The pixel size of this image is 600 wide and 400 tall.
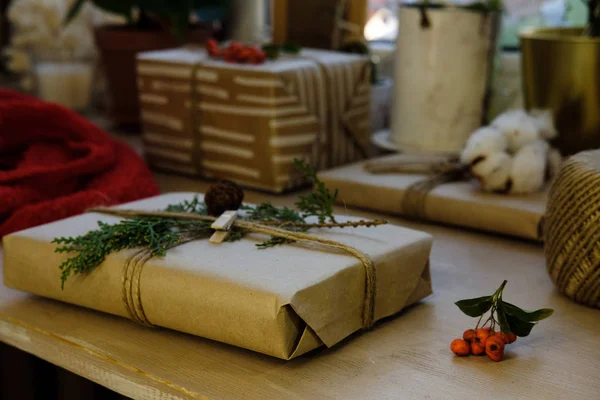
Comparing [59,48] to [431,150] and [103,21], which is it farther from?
[431,150]

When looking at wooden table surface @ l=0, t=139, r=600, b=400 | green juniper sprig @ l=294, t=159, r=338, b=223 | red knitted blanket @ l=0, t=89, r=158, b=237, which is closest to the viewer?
wooden table surface @ l=0, t=139, r=600, b=400

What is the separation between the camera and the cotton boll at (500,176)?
32.6 inches

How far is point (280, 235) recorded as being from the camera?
0.60 m

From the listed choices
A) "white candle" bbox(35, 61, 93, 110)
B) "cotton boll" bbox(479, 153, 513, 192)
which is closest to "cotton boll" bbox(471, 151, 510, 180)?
"cotton boll" bbox(479, 153, 513, 192)

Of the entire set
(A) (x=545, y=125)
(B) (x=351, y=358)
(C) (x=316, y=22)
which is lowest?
(B) (x=351, y=358)

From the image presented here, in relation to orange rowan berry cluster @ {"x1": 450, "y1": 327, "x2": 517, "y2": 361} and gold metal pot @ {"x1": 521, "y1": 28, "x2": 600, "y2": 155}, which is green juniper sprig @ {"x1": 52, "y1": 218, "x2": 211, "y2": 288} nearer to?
orange rowan berry cluster @ {"x1": 450, "y1": 327, "x2": 517, "y2": 361}

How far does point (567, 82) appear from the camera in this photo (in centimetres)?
91

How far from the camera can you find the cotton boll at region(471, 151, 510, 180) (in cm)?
83

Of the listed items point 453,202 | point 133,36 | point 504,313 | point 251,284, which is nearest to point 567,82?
point 453,202

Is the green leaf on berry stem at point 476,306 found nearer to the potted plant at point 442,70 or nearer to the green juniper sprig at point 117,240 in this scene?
the green juniper sprig at point 117,240

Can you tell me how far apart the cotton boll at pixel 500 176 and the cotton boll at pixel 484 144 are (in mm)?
13

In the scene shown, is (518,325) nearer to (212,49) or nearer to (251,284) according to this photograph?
(251,284)

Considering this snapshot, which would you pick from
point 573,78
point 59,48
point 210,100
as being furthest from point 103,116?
point 573,78

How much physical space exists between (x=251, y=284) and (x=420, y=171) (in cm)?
43
